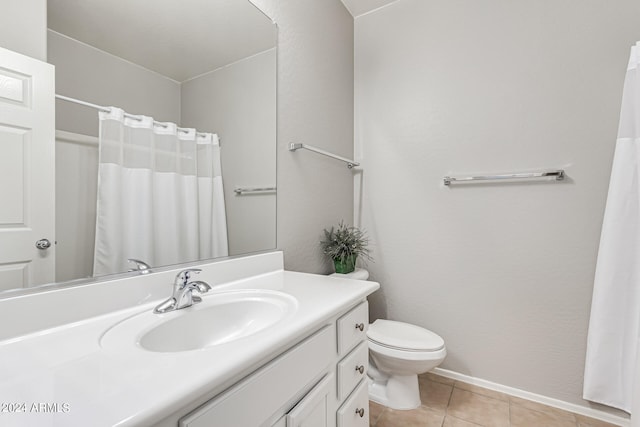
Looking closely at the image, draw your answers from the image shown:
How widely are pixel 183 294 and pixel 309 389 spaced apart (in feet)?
1.47

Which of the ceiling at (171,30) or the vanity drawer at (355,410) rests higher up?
the ceiling at (171,30)

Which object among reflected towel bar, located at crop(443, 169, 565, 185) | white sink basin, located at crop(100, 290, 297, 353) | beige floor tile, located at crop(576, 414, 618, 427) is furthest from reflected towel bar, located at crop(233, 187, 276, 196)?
beige floor tile, located at crop(576, 414, 618, 427)

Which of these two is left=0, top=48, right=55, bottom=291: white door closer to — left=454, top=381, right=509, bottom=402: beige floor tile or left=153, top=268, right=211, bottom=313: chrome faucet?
left=153, top=268, right=211, bottom=313: chrome faucet

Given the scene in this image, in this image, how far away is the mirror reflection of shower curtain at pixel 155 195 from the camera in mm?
832

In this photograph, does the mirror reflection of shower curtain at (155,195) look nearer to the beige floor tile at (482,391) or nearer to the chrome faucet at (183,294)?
the chrome faucet at (183,294)

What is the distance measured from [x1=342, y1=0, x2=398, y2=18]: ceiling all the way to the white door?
1.88 m

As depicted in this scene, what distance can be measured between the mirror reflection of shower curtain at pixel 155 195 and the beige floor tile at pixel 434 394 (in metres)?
1.38

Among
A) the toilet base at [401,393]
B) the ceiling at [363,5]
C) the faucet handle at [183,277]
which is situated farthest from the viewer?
the ceiling at [363,5]

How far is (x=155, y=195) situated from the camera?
961mm

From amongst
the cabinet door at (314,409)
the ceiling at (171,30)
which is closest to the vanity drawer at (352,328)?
the cabinet door at (314,409)

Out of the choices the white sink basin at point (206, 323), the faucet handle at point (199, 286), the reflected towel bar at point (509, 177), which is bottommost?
the white sink basin at point (206, 323)

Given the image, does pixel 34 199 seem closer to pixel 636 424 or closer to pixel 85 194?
pixel 85 194

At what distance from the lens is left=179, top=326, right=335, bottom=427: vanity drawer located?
1.70 ft

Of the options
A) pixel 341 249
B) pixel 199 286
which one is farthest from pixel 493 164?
pixel 199 286
